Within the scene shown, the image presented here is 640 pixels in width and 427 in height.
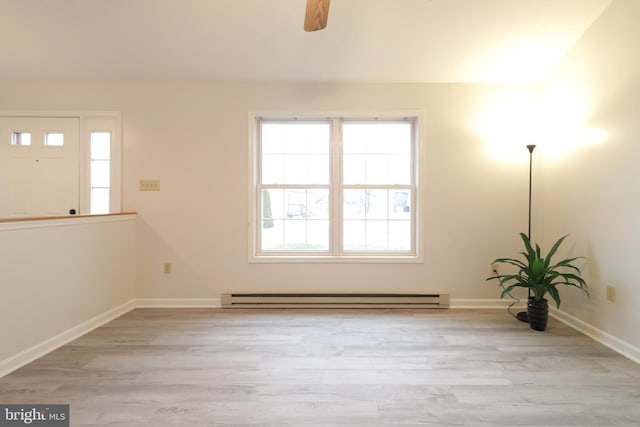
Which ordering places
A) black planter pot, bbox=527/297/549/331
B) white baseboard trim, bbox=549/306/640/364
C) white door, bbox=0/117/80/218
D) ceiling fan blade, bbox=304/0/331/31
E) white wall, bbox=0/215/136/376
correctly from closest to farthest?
ceiling fan blade, bbox=304/0/331/31, white wall, bbox=0/215/136/376, white baseboard trim, bbox=549/306/640/364, black planter pot, bbox=527/297/549/331, white door, bbox=0/117/80/218


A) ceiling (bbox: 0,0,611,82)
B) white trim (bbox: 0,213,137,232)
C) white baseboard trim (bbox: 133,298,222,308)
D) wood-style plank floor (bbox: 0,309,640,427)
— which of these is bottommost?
wood-style plank floor (bbox: 0,309,640,427)

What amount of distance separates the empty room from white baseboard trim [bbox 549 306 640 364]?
0.02 m

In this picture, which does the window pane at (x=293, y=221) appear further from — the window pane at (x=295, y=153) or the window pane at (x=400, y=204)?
the window pane at (x=400, y=204)

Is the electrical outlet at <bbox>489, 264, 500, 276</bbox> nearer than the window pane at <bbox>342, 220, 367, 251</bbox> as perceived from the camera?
Yes

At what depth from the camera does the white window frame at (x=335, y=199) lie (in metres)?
3.15

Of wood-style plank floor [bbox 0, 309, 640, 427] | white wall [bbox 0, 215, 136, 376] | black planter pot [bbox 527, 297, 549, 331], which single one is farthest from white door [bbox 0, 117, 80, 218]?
black planter pot [bbox 527, 297, 549, 331]

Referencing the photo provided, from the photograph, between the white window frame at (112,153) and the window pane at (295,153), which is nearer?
the white window frame at (112,153)

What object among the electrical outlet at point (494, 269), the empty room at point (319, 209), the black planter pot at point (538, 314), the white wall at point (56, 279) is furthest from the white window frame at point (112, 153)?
the black planter pot at point (538, 314)

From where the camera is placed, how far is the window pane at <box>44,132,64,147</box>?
3.10 meters

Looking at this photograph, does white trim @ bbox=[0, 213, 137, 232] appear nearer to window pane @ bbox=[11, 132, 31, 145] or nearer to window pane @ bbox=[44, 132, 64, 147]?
window pane @ bbox=[44, 132, 64, 147]

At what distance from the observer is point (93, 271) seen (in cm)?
263

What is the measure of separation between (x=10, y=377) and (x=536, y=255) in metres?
3.91

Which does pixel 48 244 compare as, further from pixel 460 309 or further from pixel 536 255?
pixel 536 255

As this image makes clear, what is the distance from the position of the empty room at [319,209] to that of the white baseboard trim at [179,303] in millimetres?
22
